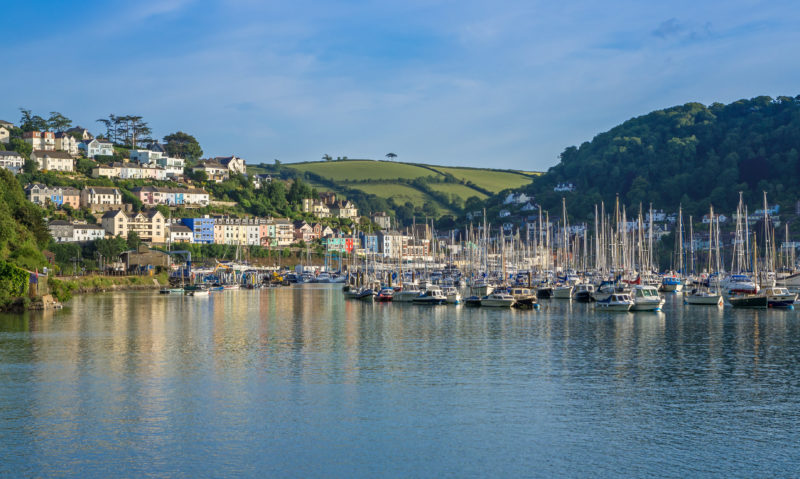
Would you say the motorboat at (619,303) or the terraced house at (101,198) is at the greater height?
the terraced house at (101,198)

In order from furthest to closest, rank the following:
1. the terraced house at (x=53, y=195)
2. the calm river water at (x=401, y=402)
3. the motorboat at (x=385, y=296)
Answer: the terraced house at (x=53, y=195) → the motorboat at (x=385, y=296) → the calm river water at (x=401, y=402)

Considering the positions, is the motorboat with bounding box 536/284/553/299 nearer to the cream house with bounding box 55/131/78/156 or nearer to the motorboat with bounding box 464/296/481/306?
the motorboat with bounding box 464/296/481/306

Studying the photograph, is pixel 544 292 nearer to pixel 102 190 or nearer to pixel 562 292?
pixel 562 292

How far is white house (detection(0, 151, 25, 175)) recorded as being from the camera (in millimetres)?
171625

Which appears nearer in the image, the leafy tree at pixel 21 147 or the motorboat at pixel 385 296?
the motorboat at pixel 385 296

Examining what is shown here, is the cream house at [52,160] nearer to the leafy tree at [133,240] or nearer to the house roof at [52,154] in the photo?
the house roof at [52,154]

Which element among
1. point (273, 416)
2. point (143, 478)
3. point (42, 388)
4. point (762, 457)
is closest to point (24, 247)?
point (42, 388)

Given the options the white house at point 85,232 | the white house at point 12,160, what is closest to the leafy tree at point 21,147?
the white house at point 12,160

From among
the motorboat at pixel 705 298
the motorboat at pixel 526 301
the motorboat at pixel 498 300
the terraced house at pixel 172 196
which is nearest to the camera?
the motorboat at pixel 526 301

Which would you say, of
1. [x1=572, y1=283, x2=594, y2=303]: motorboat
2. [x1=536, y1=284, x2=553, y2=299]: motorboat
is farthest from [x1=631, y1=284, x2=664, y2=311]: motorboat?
[x1=536, y1=284, x2=553, y2=299]: motorboat

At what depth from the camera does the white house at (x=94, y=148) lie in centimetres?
19625

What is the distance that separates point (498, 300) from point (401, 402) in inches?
1869

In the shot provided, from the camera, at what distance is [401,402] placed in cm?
3059

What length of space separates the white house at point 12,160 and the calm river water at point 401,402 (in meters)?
128
